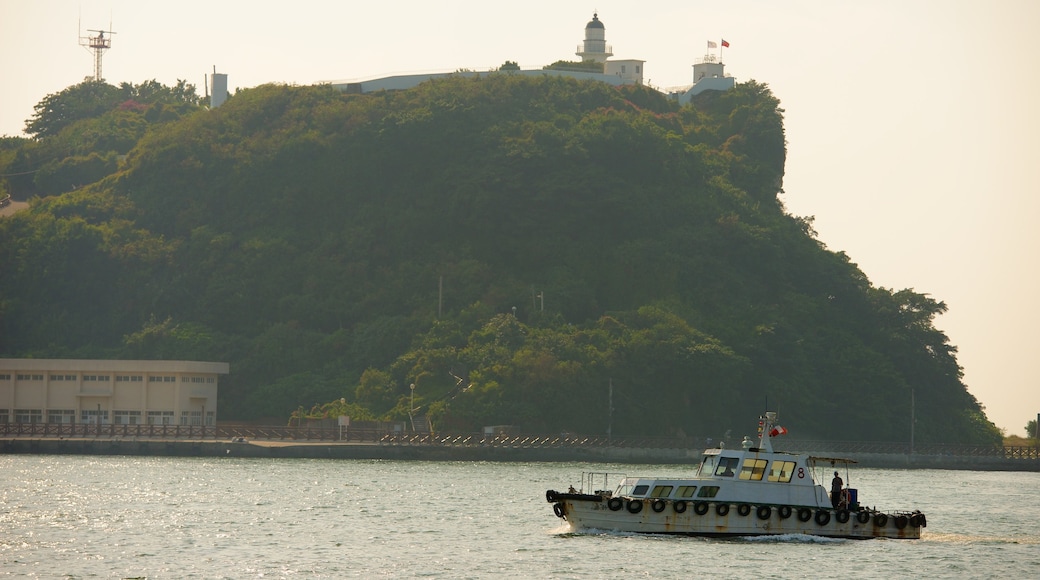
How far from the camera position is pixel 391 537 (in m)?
58.2

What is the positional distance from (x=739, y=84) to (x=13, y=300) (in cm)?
8413

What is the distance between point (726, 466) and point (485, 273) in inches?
3657

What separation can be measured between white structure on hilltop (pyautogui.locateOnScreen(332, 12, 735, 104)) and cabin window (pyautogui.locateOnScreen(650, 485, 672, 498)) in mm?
123788

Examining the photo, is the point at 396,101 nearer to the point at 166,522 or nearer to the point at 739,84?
the point at 739,84

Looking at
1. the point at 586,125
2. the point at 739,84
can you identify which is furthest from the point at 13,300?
the point at 739,84

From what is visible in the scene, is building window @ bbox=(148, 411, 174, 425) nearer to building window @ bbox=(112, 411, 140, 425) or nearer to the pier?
building window @ bbox=(112, 411, 140, 425)

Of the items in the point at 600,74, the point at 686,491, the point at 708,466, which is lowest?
the point at 686,491

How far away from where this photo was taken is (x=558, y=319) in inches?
5428

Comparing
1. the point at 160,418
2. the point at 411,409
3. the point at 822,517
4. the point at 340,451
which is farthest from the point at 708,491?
the point at 160,418

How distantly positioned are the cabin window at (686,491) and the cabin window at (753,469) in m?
1.89

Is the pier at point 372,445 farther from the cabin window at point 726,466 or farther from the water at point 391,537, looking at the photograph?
the cabin window at point 726,466

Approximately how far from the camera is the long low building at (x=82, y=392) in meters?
120

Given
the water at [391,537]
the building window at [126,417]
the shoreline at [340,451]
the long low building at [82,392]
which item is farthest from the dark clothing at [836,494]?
the building window at [126,417]

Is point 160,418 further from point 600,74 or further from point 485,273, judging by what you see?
point 600,74
